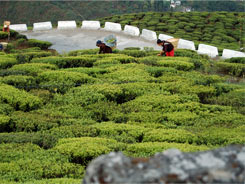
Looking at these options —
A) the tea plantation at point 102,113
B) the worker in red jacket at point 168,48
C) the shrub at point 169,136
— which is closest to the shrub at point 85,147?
the tea plantation at point 102,113

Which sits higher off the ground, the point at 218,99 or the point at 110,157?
the point at 110,157

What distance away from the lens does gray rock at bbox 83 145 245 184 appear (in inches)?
72.4

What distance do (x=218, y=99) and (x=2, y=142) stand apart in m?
5.28

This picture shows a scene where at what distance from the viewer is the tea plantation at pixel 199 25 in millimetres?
26109

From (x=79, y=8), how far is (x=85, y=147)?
52399mm

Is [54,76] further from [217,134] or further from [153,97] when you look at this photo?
[217,134]

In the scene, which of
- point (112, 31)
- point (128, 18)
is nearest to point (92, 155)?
point (112, 31)

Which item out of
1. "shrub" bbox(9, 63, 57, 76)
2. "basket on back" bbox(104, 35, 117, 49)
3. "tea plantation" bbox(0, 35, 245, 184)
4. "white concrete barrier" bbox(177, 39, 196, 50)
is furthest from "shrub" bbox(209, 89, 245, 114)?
"white concrete barrier" bbox(177, 39, 196, 50)

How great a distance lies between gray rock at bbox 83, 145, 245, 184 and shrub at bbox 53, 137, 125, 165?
3.82m

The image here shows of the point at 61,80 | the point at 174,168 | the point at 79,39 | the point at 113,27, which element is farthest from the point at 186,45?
the point at 174,168

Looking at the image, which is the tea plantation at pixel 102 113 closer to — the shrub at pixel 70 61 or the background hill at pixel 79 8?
the shrub at pixel 70 61

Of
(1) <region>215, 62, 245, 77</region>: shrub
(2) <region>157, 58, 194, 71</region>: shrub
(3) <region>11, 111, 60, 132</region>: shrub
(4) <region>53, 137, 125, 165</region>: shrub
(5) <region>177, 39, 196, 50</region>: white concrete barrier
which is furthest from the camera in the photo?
(5) <region>177, 39, 196, 50</region>: white concrete barrier

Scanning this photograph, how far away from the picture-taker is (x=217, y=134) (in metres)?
6.87

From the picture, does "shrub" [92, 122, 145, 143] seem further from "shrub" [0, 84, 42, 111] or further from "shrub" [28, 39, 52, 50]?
"shrub" [28, 39, 52, 50]
